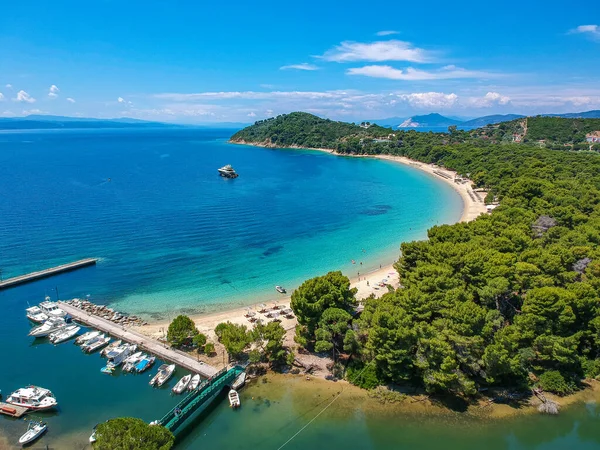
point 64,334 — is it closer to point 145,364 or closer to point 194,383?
point 145,364

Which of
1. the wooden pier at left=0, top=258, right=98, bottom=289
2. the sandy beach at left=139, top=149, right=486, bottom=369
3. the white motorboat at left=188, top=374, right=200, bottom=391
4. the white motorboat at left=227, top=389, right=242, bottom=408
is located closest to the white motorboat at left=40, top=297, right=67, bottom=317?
the wooden pier at left=0, top=258, right=98, bottom=289

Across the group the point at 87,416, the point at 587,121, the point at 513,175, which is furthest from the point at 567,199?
the point at 587,121

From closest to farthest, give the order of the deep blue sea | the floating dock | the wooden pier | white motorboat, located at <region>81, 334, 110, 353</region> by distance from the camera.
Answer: the floating dock → white motorboat, located at <region>81, 334, 110, 353</region> → the wooden pier → the deep blue sea

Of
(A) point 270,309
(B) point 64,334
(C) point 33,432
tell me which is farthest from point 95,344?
(A) point 270,309

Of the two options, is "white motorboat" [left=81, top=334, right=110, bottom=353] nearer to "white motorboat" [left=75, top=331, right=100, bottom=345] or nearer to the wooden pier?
"white motorboat" [left=75, top=331, right=100, bottom=345]

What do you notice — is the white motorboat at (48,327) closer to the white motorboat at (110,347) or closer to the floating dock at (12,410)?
the white motorboat at (110,347)

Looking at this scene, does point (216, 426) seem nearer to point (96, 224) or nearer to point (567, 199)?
point (96, 224)
